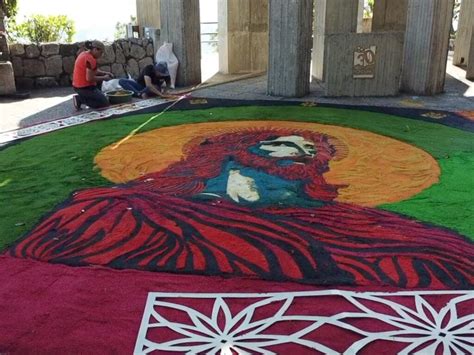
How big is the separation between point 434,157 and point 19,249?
4.63 metres

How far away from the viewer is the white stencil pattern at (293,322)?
106 inches

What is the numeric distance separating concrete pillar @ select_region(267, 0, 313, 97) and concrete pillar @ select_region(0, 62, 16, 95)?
535 cm

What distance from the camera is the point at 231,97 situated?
32.5 ft

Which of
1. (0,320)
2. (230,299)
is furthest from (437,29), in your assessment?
(0,320)

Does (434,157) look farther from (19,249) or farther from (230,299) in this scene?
(19,249)

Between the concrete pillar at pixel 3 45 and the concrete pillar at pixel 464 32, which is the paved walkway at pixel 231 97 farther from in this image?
the concrete pillar at pixel 464 32

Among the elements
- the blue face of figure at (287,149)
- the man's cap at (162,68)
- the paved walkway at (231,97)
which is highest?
the man's cap at (162,68)

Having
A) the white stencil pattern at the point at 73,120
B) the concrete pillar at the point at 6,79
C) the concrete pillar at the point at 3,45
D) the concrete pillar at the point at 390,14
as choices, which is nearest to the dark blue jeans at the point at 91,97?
the white stencil pattern at the point at 73,120

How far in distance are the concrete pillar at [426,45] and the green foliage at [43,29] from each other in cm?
937

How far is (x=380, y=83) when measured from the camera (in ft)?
32.0

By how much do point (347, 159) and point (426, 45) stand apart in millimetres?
5091

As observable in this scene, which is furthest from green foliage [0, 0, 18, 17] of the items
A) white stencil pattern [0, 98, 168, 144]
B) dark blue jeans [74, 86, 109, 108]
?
white stencil pattern [0, 98, 168, 144]

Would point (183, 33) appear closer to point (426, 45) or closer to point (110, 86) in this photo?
point (110, 86)

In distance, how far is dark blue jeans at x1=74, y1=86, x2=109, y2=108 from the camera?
8.69 meters
